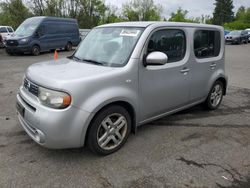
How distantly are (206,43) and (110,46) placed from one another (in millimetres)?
2030

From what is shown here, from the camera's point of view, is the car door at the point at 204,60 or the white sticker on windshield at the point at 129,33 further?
the car door at the point at 204,60

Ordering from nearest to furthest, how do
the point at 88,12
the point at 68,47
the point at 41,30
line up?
the point at 41,30
the point at 68,47
the point at 88,12

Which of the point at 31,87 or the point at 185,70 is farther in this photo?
the point at 185,70

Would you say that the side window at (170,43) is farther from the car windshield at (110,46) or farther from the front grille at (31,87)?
the front grille at (31,87)

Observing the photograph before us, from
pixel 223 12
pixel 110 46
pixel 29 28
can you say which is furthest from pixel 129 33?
pixel 223 12

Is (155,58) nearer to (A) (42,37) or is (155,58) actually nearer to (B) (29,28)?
(A) (42,37)

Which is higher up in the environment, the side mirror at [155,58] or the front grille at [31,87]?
the side mirror at [155,58]

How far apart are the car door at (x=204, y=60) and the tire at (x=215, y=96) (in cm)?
26

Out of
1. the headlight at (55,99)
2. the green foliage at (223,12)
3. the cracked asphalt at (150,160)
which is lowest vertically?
the cracked asphalt at (150,160)

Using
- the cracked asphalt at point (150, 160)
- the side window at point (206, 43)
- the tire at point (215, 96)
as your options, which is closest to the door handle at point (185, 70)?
the side window at point (206, 43)

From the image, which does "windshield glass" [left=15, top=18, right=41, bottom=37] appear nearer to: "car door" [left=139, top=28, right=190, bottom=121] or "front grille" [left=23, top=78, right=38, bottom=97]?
"front grille" [left=23, top=78, right=38, bottom=97]

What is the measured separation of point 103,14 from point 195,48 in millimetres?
43527

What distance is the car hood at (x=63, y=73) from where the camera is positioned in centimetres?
300

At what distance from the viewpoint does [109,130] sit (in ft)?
11.2
